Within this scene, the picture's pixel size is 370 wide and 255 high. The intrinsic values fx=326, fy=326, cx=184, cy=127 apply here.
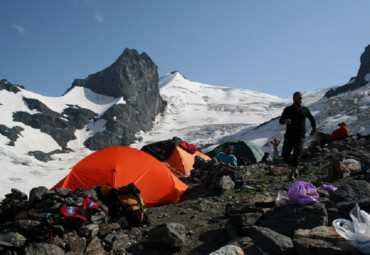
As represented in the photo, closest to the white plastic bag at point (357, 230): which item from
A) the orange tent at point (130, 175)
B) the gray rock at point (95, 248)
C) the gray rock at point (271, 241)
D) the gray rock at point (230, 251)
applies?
the gray rock at point (271, 241)

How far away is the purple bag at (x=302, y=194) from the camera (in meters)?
5.20

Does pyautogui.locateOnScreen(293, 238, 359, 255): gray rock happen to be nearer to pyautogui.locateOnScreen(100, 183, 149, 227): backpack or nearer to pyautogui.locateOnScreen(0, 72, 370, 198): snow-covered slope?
pyautogui.locateOnScreen(100, 183, 149, 227): backpack

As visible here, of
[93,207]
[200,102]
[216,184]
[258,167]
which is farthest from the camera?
[200,102]

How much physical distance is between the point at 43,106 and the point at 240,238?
11336 centimetres

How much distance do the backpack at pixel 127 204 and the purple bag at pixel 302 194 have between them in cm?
283

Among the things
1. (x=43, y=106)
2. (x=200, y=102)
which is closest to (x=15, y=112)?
(x=43, y=106)

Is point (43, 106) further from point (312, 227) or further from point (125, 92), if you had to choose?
point (312, 227)

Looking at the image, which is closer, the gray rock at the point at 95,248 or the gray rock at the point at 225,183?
the gray rock at the point at 95,248

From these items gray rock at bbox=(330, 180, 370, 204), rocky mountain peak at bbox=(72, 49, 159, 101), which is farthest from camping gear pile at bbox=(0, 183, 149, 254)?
rocky mountain peak at bbox=(72, 49, 159, 101)

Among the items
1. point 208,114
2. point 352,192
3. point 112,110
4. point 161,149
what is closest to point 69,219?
point 352,192

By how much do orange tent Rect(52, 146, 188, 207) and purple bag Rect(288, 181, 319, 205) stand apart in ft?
13.2

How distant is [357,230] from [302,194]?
4.43ft

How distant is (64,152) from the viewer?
92875mm

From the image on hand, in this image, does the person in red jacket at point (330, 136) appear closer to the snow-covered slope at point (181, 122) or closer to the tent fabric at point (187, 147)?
the tent fabric at point (187, 147)
